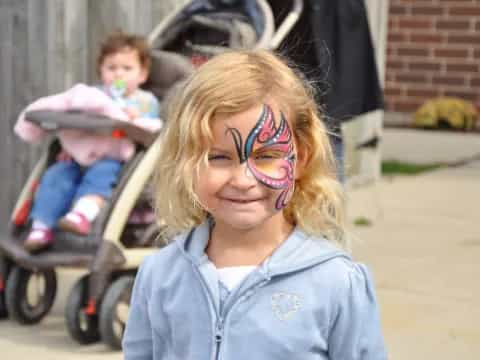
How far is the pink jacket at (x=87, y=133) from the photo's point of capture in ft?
16.4

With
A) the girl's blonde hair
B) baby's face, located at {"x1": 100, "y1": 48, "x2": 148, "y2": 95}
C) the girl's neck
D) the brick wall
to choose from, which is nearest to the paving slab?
the girl's blonde hair

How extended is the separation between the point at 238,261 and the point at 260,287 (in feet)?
0.31

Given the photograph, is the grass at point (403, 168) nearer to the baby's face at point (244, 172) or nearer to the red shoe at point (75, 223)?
the red shoe at point (75, 223)

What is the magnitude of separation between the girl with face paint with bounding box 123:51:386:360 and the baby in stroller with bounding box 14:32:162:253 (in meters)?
2.36

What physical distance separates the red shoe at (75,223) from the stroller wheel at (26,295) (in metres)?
0.41

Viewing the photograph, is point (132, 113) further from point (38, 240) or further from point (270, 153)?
point (270, 153)

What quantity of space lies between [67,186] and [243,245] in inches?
103

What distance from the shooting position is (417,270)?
252 inches

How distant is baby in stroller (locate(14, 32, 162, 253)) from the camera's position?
4.93 metres

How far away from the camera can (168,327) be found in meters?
2.55

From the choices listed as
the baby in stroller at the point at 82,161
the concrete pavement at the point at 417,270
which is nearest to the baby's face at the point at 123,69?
the baby in stroller at the point at 82,161

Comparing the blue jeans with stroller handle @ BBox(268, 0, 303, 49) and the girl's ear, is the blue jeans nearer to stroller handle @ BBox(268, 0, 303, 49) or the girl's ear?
stroller handle @ BBox(268, 0, 303, 49)

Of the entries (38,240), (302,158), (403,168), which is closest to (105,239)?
(38,240)

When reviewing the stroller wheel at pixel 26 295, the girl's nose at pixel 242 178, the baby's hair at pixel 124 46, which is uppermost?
the baby's hair at pixel 124 46
